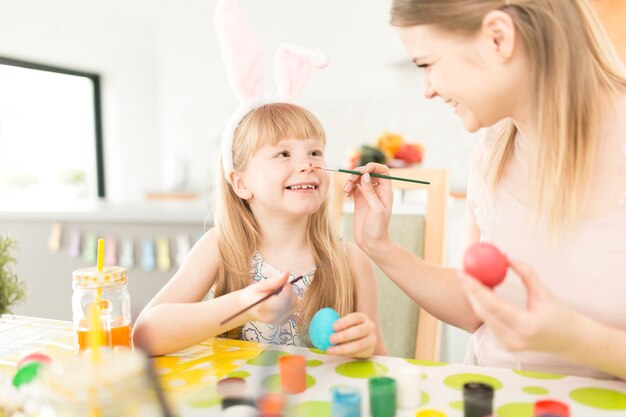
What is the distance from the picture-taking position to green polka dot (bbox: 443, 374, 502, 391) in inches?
31.3

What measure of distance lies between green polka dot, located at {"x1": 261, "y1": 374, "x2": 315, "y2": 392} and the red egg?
12.1 inches

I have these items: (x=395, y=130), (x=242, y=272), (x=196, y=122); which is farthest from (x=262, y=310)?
(x=196, y=122)

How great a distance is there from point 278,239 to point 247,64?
41 centimetres

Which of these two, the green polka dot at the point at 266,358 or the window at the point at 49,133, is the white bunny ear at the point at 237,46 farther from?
the window at the point at 49,133

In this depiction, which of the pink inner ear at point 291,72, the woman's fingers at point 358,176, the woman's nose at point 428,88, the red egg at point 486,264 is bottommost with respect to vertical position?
the red egg at point 486,264

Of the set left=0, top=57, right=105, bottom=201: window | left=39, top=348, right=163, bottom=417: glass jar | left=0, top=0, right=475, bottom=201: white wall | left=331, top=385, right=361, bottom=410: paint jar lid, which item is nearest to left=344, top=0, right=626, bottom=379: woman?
left=331, top=385, right=361, bottom=410: paint jar lid

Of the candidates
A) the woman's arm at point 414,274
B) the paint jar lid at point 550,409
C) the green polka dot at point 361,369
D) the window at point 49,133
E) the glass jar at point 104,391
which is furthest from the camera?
the window at point 49,133

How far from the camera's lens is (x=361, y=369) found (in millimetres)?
871

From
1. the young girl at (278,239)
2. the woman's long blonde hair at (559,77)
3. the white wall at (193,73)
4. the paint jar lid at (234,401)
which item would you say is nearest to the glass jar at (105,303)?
the young girl at (278,239)

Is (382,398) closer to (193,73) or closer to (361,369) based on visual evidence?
(361,369)

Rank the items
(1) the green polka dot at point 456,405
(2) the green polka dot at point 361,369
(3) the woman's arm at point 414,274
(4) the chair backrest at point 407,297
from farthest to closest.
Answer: (4) the chair backrest at point 407,297, (3) the woman's arm at point 414,274, (2) the green polka dot at point 361,369, (1) the green polka dot at point 456,405

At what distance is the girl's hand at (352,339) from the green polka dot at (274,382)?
0.07 metres

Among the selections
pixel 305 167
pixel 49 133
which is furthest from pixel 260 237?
pixel 49 133

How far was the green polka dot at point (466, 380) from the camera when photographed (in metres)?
0.80
